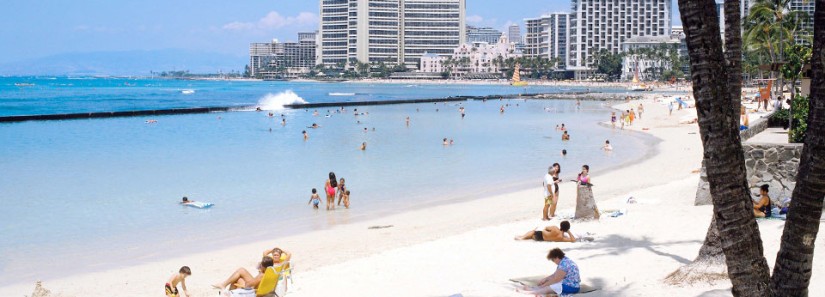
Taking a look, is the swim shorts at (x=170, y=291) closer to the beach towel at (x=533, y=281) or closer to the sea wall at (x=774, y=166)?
the beach towel at (x=533, y=281)

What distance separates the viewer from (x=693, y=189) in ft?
56.5

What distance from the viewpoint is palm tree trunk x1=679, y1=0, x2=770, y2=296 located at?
528 cm

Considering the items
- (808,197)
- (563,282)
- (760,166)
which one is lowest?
(563,282)

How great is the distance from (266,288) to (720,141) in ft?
20.2

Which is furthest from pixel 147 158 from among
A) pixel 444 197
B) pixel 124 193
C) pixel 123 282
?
pixel 123 282

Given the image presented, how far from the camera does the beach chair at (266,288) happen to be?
9.94 meters

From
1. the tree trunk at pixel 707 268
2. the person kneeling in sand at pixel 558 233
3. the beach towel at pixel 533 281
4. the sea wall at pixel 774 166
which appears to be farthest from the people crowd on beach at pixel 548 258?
the tree trunk at pixel 707 268

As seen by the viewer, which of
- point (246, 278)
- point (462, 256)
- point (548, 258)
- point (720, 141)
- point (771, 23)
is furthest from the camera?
point (771, 23)

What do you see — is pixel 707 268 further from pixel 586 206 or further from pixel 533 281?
pixel 586 206

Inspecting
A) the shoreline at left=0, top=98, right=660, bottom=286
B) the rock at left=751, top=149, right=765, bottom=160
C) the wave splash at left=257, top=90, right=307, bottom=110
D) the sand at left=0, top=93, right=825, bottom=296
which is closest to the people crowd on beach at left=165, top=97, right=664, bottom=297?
the sand at left=0, top=93, right=825, bottom=296

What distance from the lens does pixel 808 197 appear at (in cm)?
516

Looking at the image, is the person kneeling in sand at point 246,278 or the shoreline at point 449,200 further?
the shoreline at point 449,200

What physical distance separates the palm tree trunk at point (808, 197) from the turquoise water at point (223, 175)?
11261mm

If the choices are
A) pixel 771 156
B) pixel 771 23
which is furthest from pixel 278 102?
pixel 771 156
